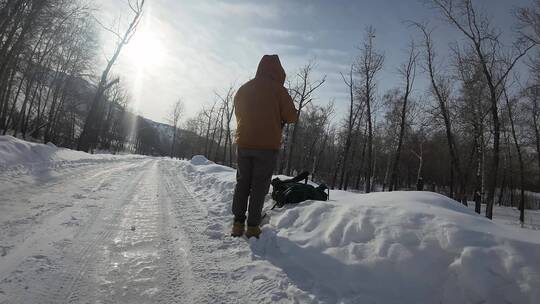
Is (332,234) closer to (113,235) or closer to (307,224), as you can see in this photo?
(307,224)

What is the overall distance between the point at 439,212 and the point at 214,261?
245 centimetres

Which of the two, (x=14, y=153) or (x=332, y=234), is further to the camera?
(x=14, y=153)

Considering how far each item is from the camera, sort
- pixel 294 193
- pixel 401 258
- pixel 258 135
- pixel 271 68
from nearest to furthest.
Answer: pixel 401 258 → pixel 258 135 → pixel 271 68 → pixel 294 193

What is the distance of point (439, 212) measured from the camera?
11.5 ft

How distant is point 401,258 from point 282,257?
3.92ft

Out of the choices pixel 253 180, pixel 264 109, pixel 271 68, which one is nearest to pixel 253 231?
pixel 253 180

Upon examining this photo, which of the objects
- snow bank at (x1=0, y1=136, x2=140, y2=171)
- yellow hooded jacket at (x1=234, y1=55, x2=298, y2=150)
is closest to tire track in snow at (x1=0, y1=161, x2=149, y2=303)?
yellow hooded jacket at (x1=234, y1=55, x2=298, y2=150)

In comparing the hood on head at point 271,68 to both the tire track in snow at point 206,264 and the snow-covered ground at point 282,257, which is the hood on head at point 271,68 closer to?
the snow-covered ground at point 282,257

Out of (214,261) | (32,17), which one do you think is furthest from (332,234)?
(32,17)

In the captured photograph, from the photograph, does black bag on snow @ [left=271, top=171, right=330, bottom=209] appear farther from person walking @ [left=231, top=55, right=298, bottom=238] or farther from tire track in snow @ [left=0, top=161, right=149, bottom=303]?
tire track in snow @ [left=0, top=161, right=149, bottom=303]

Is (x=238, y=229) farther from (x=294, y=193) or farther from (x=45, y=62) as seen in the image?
(x=45, y=62)

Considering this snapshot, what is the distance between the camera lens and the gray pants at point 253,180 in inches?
167

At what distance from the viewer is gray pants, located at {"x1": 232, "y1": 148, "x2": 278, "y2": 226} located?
13.9 feet

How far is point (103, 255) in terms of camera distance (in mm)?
2986
